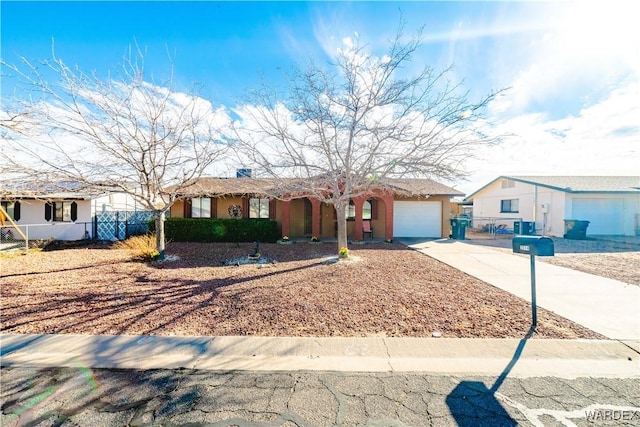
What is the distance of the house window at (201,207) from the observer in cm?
1538

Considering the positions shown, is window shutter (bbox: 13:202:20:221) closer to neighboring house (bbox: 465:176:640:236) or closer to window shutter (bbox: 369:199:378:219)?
window shutter (bbox: 369:199:378:219)

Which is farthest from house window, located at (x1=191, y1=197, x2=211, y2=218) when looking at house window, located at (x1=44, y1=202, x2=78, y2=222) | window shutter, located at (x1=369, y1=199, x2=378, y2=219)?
window shutter, located at (x1=369, y1=199, x2=378, y2=219)

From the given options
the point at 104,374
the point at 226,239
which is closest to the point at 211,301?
the point at 104,374

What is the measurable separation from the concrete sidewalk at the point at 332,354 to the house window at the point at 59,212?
52.2ft

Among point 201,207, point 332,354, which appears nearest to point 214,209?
point 201,207

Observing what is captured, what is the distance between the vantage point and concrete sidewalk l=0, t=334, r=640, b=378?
295cm

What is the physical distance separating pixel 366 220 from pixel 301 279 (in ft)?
31.6

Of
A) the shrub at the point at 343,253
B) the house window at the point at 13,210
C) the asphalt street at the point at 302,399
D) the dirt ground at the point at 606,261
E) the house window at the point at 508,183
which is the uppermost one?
the house window at the point at 508,183

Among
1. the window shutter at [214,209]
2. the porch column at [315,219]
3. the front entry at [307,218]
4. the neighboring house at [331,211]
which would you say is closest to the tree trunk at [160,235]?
the neighboring house at [331,211]

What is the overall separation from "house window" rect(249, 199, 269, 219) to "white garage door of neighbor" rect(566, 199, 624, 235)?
20.2 meters

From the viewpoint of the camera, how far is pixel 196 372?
2855 millimetres

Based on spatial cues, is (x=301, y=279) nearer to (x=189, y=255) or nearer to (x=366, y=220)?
(x=189, y=255)

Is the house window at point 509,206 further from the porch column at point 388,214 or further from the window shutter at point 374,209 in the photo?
the porch column at point 388,214

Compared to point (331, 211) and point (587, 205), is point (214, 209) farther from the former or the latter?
point (587, 205)
